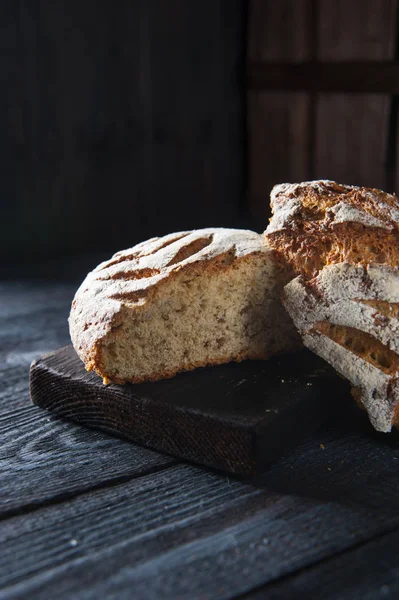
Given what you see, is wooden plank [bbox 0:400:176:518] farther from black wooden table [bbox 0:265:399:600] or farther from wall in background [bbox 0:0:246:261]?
wall in background [bbox 0:0:246:261]

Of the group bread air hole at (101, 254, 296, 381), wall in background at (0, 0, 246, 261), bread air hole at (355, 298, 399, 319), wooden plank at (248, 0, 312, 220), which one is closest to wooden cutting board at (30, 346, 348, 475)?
bread air hole at (101, 254, 296, 381)

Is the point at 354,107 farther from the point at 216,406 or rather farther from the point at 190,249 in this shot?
the point at 216,406

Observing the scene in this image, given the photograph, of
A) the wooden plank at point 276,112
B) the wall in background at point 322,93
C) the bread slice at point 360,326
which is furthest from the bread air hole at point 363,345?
the wooden plank at point 276,112

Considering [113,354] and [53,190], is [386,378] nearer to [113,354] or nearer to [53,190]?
[113,354]

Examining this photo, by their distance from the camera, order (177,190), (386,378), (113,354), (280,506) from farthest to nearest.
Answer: (177,190) < (113,354) < (386,378) < (280,506)

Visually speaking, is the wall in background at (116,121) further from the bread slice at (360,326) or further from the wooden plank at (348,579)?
the wooden plank at (348,579)

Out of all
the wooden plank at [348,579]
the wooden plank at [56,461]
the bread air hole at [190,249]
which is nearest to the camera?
the wooden plank at [348,579]

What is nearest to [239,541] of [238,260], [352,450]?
[352,450]

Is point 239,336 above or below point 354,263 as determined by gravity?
below
